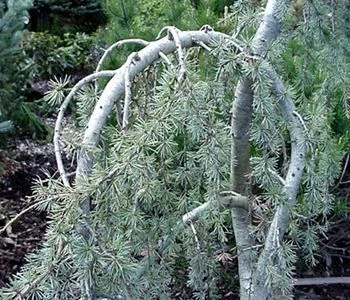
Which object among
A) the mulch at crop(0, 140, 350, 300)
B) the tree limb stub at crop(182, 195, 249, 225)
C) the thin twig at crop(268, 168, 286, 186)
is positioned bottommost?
the mulch at crop(0, 140, 350, 300)

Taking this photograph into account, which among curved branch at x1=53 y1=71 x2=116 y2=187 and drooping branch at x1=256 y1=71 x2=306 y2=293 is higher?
curved branch at x1=53 y1=71 x2=116 y2=187

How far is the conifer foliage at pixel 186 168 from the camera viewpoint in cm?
194

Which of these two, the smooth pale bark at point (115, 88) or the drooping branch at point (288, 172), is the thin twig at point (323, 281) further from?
the smooth pale bark at point (115, 88)

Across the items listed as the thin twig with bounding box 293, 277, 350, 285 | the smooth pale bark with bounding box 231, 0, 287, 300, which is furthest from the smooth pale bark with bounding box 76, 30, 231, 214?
the thin twig with bounding box 293, 277, 350, 285

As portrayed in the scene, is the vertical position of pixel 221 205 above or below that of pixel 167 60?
below

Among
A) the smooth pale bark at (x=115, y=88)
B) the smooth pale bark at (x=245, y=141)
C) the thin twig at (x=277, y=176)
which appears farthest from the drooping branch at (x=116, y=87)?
the thin twig at (x=277, y=176)

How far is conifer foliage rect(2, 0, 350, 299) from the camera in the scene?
1.94 metres

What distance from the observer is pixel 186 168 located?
2.31 metres

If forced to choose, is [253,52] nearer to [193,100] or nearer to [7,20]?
[193,100]

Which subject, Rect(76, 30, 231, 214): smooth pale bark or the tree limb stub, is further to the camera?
the tree limb stub

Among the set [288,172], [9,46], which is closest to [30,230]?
[9,46]

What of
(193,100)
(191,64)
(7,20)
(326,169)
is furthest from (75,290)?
(7,20)

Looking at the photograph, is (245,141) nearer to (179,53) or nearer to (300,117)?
(300,117)

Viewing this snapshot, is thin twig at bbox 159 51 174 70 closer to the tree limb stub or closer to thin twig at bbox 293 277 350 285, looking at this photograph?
the tree limb stub
